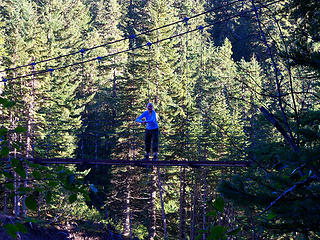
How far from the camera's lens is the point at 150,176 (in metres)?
18.2

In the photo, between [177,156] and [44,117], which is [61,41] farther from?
[177,156]

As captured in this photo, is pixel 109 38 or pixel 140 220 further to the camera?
pixel 109 38

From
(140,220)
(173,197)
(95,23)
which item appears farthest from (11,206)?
(95,23)

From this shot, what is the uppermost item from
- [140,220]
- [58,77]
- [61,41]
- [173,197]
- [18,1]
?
[18,1]

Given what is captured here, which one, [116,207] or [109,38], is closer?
[116,207]

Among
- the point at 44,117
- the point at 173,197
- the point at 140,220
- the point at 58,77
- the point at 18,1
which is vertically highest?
the point at 18,1

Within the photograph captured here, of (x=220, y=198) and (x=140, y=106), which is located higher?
(x=140, y=106)

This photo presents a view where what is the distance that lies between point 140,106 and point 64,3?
1950 centimetres

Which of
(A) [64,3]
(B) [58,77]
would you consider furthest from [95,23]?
(B) [58,77]

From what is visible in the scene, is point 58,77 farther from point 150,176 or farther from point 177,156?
point 177,156

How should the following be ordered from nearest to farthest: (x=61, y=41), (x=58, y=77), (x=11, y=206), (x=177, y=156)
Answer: (x=177, y=156) → (x=11, y=206) → (x=58, y=77) → (x=61, y=41)

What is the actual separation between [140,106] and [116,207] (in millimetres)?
5954

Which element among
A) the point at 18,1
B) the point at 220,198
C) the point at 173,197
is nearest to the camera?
the point at 220,198

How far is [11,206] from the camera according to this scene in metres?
19.5
